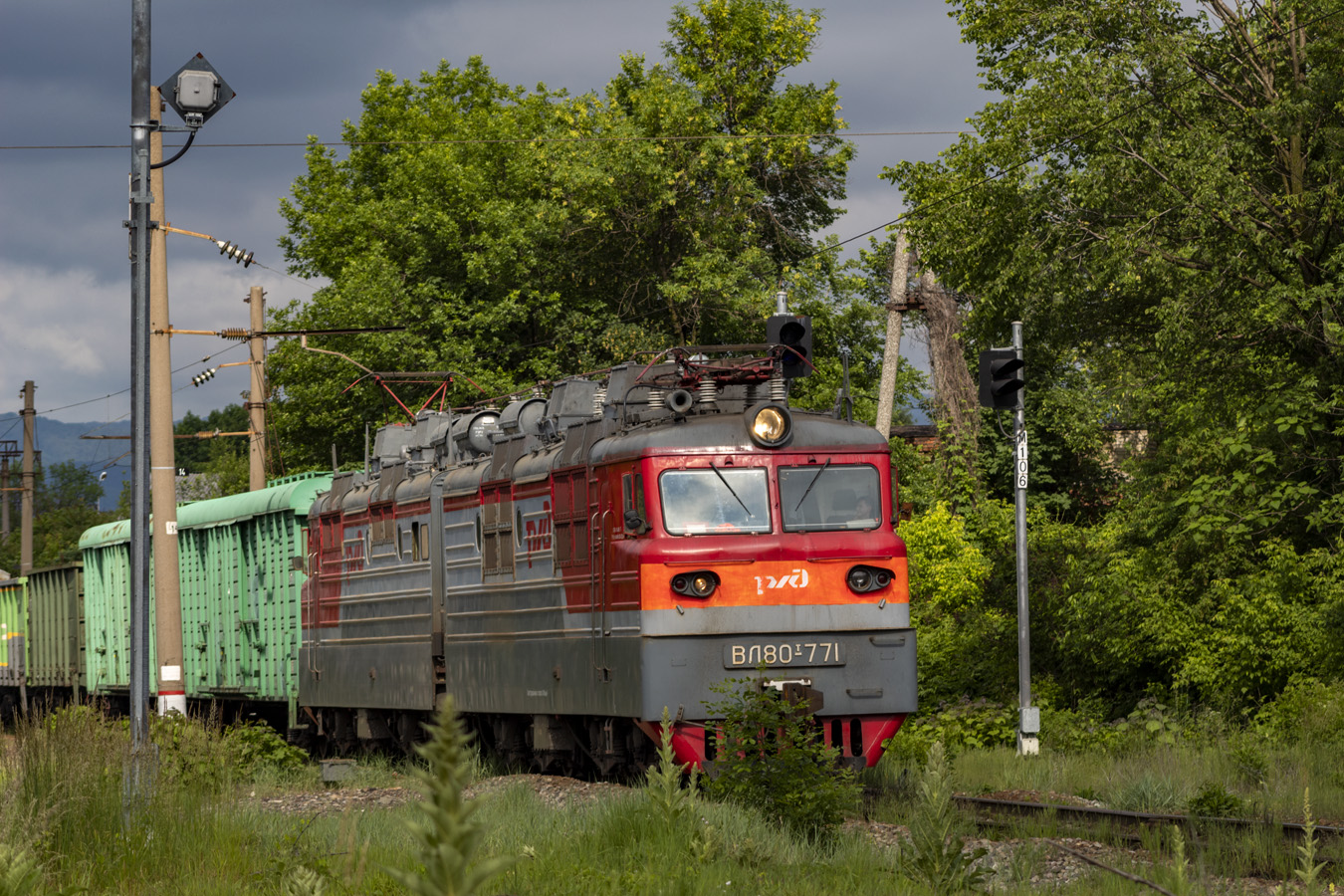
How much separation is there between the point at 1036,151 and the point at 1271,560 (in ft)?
20.8

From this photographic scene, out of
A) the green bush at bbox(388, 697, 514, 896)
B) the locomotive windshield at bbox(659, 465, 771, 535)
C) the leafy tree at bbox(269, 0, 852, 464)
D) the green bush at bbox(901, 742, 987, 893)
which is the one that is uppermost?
the leafy tree at bbox(269, 0, 852, 464)

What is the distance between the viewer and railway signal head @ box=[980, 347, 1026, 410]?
17297 mm

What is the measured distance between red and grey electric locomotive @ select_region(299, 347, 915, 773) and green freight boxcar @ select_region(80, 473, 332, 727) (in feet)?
20.5

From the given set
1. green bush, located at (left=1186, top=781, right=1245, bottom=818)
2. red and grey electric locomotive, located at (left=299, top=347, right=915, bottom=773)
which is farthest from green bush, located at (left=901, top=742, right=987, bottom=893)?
red and grey electric locomotive, located at (left=299, top=347, right=915, bottom=773)

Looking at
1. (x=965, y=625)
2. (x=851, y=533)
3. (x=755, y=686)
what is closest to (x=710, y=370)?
(x=851, y=533)

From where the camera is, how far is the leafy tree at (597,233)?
35531 mm

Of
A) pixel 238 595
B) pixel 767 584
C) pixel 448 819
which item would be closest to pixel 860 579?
pixel 767 584

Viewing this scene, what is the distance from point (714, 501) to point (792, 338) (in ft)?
13.0

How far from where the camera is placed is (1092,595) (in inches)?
780

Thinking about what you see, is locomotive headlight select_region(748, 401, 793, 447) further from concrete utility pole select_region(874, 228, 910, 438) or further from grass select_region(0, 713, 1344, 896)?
concrete utility pole select_region(874, 228, 910, 438)

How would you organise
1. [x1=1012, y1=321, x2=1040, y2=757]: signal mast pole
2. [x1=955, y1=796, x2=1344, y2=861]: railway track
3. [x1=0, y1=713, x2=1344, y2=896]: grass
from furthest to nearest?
[x1=1012, y1=321, x2=1040, y2=757]: signal mast pole < [x1=955, y1=796, x2=1344, y2=861]: railway track < [x1=0, y1=713, x2=1344, y2=896]: grass

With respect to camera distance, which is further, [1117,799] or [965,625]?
[965,625]

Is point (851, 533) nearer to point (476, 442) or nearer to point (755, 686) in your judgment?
point (755, 686)

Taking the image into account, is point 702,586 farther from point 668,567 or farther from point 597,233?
point 597,233
